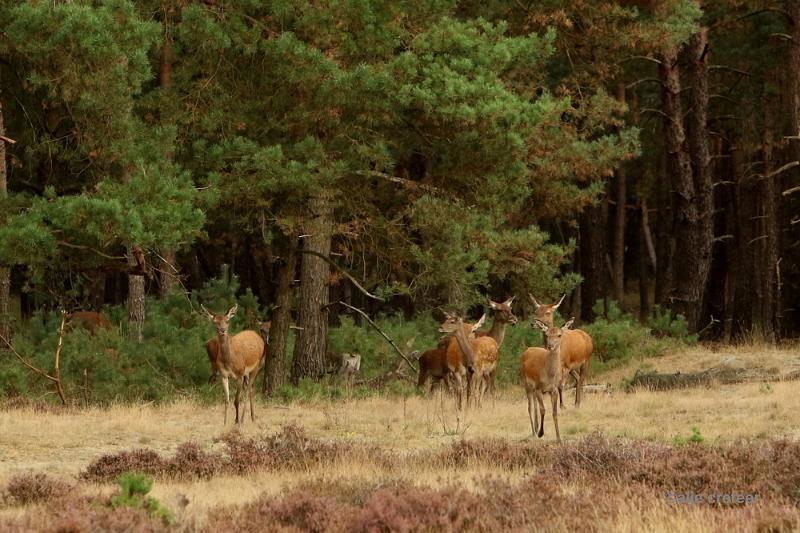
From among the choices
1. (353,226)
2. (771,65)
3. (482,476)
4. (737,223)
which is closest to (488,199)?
(353,226)

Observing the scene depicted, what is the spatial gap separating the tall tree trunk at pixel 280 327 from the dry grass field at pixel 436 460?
1.47m

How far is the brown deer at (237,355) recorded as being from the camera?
58.9 ft

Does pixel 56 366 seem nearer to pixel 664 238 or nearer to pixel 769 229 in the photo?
pixel 769 229

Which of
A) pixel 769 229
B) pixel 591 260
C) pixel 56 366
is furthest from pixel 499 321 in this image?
pixel 591 260

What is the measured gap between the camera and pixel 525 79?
92.9ft

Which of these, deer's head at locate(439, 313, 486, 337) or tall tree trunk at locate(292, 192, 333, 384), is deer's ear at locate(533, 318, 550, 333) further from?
tall tree trunk at locate(292, 192, 333, 384)

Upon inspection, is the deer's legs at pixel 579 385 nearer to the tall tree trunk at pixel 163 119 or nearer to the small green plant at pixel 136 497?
the tall tree trunk at pixel 163 119

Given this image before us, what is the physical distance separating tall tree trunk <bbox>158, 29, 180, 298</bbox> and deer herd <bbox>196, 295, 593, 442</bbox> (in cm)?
163

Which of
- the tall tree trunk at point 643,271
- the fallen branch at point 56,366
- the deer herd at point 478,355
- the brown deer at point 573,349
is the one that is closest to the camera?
the brown deer at point 573,349

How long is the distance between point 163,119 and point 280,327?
13.8ft

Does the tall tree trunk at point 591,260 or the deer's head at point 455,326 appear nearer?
the deer's head at point 455,326

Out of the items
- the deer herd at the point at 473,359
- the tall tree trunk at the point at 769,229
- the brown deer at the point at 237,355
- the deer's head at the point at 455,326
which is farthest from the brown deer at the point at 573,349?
the tall tree trunk at the point at 769,229

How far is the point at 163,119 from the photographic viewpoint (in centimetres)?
2091

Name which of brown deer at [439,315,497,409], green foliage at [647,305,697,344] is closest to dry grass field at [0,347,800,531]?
brown deer at [439,315,497,409]
